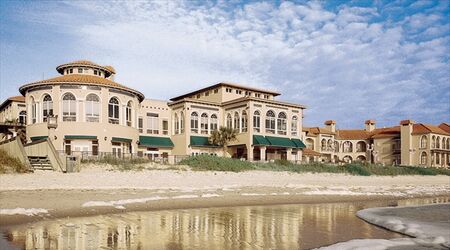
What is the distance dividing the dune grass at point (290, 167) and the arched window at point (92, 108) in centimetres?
970

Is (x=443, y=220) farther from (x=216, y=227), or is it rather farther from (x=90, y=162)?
(x=90, y=162)

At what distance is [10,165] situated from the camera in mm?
23609

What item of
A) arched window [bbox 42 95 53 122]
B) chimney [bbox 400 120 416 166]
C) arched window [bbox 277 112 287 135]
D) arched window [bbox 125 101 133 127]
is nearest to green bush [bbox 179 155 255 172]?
arched window [bbox 125 101 133 127]

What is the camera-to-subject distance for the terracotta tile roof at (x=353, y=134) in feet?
267

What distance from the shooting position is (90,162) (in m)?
29.4

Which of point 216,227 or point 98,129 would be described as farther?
point 98,129

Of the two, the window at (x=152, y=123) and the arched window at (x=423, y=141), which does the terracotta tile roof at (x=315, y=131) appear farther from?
the window at (x=152, y=123)

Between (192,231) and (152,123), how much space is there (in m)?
35.8

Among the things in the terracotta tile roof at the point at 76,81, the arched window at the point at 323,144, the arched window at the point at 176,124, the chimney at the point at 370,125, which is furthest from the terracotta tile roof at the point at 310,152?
the terracotta tile roof at the point at 76,81

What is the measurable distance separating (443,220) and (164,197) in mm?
14661

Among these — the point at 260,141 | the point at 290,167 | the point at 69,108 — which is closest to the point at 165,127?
the point at 260,141

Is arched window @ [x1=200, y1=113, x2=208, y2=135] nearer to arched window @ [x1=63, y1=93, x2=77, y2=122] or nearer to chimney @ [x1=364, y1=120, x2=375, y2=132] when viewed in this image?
arched window @ [x1=63, y1=93, x2=77, y2=122]

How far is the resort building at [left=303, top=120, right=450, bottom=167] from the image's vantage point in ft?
233

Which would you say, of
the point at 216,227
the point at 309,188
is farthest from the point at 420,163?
the point at 216,227
